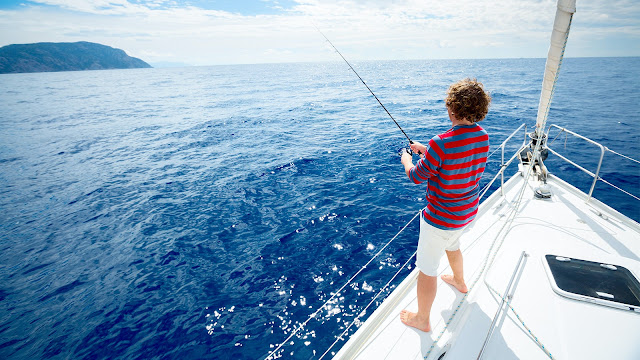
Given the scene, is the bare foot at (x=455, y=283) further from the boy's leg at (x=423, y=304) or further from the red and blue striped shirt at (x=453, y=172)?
the red and blue striped shirt at (x=453, y=172)

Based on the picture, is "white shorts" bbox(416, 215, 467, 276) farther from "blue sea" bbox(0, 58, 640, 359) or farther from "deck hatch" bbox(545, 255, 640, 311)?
"blue sea" bbox(0, 58, 640, 359)

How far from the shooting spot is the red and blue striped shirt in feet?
6.44

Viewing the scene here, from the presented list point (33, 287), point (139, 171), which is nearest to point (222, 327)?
point (33, 287)

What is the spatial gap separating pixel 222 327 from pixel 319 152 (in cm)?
884

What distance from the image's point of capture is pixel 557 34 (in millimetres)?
4285

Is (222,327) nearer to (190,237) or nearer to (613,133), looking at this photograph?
(190,237)

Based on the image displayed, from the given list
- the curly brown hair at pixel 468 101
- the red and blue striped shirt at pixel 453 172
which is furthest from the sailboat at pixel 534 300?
the curly brown hair at pixel 468 101

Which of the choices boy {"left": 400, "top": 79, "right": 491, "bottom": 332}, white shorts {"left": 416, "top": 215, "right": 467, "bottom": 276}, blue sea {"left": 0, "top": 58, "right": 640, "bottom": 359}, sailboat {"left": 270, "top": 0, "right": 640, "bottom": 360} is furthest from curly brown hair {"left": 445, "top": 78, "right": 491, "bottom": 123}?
blue sea {"left": 0, "top": 58, "right": 640, "bottom": 359}

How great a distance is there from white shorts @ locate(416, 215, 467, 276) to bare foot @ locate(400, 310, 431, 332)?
57cm

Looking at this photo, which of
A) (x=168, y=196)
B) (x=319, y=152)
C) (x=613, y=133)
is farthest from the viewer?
(x=613, y=133)

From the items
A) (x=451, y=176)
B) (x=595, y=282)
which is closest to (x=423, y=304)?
(x=451, y=176)

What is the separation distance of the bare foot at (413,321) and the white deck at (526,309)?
0.16 ft

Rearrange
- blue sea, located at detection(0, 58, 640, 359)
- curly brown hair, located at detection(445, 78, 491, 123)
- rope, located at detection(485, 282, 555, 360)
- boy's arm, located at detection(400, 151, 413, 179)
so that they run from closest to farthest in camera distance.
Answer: curly brown hair, located at detection(445, 78, 491, 123) < rope, located at detection(485, 282, 555, 360) < boy's arm, located at detection(400, 151, 413, 179) < blue sea, located at detection(0, 58, 640, 359)

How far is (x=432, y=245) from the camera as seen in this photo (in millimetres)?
2355
